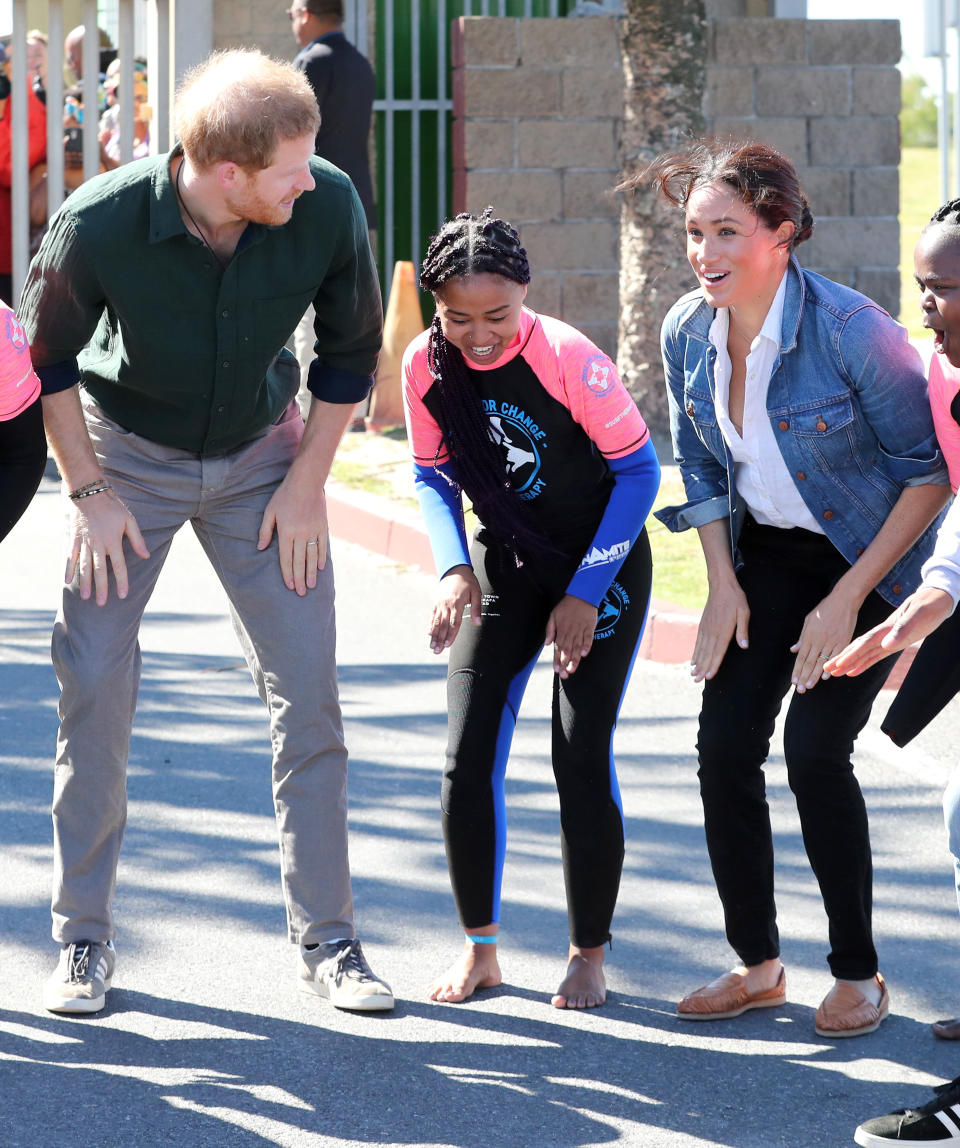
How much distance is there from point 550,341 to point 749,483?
530 mm

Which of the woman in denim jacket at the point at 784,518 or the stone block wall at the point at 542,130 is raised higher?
the stone block wall at the point at 542,130

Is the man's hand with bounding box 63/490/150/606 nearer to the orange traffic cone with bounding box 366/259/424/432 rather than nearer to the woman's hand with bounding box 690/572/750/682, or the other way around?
the woman's hand with bounding box 690/572/750/682

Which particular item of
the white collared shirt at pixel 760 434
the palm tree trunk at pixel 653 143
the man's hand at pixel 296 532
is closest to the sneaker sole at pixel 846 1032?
the white collared shirt at pixel 760 434

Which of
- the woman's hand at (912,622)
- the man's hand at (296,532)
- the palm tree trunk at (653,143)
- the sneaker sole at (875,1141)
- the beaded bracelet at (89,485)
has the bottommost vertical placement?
the sneaker sole at (875,1141)

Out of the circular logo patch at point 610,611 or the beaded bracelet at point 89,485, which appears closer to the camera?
the beaded bracelet at point 89,485

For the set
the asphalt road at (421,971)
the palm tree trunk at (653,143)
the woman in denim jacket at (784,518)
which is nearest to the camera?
the asphalt road at (421,971)

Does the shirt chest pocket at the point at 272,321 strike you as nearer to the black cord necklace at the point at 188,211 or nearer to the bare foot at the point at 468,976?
the black cord necklace at the point at 188,211

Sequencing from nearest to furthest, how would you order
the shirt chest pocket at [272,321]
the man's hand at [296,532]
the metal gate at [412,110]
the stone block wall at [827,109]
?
the shirt chest pocket at [272,321], the man's hand at [296,532], the stone block wall at [827,109], the metal gate at [412,110]

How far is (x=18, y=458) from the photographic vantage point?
133 inches

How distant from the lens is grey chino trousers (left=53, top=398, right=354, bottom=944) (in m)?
3.64

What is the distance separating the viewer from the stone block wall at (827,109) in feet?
37.2

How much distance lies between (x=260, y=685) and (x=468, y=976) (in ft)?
2.62

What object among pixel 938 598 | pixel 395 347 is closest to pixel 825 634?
pixel 938 598

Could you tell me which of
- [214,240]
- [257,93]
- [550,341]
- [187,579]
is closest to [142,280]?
[214,240]
